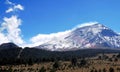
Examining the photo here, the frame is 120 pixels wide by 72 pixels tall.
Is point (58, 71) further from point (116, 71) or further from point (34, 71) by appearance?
point (116, 71)

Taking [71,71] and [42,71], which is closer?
[42,71]

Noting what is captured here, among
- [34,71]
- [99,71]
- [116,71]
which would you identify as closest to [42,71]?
[34,71]

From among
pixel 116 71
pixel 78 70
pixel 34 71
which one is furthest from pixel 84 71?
pixel 34 71

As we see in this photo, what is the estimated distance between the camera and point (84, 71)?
6954 inches

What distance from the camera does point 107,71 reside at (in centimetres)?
17350

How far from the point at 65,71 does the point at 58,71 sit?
552cm

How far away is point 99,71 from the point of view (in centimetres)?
17075

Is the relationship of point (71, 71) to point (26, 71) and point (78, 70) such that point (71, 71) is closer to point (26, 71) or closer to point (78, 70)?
point (78, 70)

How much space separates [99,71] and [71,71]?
20.1 meters

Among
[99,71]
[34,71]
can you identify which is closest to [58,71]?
[34,71]

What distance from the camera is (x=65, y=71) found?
175 m

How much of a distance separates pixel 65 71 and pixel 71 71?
5.62 metres

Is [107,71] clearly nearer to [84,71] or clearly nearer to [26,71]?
[84,71]

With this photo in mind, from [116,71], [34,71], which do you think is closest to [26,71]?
[34,71]
